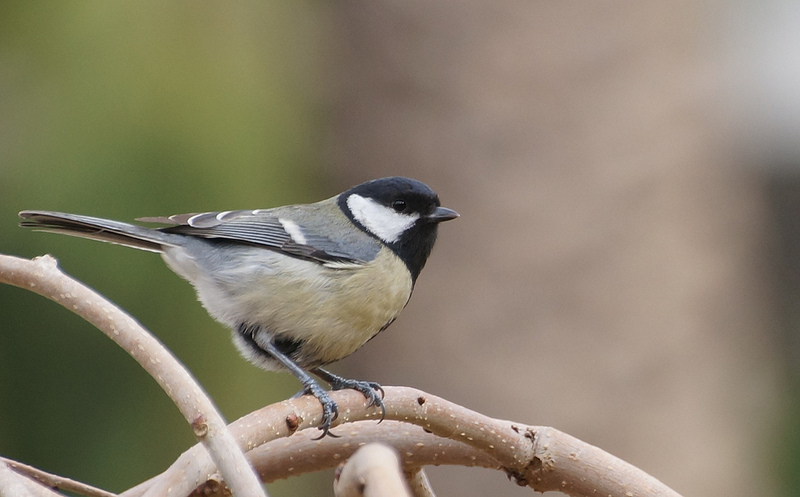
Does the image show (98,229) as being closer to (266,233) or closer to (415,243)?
(266,233)

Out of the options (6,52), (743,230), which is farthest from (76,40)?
(743,230)

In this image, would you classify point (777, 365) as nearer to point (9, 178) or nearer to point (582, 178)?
point (582, 178)

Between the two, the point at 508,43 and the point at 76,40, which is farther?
the point at 508,43

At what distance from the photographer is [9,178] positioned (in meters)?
2.46

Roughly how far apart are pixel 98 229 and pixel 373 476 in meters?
0.96

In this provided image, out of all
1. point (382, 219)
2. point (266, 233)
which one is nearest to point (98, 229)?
point (266, 233)

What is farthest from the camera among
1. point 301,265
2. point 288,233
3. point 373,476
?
point 288,233

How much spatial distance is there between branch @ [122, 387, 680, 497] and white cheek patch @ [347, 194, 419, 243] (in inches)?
23.9

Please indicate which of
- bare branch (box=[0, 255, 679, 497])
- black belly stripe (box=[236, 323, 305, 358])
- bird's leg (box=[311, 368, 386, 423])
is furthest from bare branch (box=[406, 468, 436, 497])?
black belly stripe (box=[236, 323, 305, 358])

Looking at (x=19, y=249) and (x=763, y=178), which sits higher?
(x=763, y=178)

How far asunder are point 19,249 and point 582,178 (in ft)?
6.13

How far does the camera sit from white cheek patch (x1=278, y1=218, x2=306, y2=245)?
6.03 feet

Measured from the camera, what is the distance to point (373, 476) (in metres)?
0.86

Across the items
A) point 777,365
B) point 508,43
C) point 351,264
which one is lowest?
point 351,264
